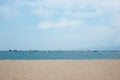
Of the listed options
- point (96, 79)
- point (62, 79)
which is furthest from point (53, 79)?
point (96, 79)

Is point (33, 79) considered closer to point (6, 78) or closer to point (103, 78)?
point (6, 78)

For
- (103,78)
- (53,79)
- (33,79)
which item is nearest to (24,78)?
(33,79)

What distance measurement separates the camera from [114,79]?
11.3 m

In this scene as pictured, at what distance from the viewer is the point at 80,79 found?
37.1 feet

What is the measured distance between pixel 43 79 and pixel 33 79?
1.80ft

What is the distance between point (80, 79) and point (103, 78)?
1389mm

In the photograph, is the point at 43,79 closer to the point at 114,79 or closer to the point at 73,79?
the point at 73,79

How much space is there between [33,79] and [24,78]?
57cm

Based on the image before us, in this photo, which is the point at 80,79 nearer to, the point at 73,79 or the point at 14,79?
the point at 73,79

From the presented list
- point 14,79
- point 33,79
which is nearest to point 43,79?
point 33,79

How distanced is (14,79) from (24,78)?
1.96 ft

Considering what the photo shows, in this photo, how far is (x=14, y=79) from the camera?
11.2m

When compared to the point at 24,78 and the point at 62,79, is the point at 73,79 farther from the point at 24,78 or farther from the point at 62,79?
the point at 24,78

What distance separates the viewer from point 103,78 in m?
11.7
